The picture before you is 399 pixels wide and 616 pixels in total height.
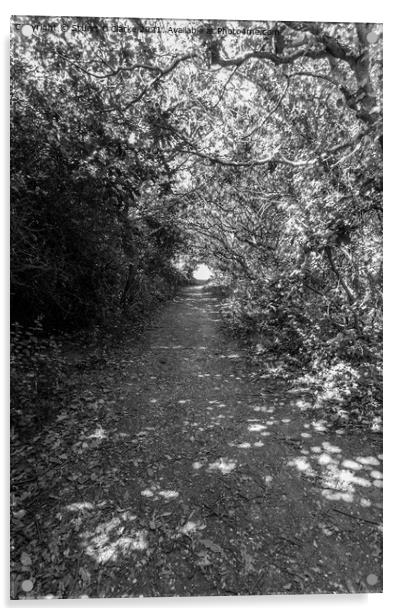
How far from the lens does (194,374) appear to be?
17.9 feet

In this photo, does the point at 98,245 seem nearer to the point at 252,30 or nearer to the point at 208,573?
the point at 252,30

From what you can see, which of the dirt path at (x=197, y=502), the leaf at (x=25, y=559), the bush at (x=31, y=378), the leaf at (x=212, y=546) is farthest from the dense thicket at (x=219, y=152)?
the leaf at (x=212, y=546)

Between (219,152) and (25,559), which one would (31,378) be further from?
(219,152)

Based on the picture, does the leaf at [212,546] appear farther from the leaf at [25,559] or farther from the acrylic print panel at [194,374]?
the leaf at [25,559]

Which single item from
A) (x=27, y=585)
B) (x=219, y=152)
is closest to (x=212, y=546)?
(x=27, y=585)

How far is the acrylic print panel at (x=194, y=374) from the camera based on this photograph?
208cm

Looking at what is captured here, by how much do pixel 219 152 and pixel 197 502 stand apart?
4151mm

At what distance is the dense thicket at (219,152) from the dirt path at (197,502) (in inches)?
39.9

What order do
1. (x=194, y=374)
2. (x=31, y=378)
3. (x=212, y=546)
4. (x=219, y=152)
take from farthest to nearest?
(x=194, y=374), (x=219, y=152), (x=31, y=378), (x=212, y=546)

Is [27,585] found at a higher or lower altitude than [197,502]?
lower

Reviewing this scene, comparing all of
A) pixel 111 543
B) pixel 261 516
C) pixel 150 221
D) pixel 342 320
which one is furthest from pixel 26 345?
pixel 150 221

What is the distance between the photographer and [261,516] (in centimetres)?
238

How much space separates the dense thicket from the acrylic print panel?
0.02 metres

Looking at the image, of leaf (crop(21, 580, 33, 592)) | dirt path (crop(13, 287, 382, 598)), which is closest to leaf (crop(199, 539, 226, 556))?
dirt path (crop(13, 287, 382, 598))
